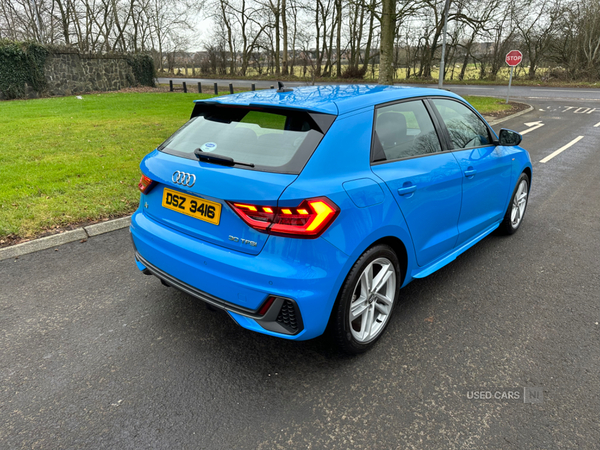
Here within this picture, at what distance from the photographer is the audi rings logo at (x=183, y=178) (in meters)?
2.47

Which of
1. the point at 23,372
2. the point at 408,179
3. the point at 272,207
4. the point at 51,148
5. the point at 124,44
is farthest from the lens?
the point at 124,44

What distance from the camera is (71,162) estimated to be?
7.46m

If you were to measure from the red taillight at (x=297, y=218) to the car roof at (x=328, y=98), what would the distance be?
659mm

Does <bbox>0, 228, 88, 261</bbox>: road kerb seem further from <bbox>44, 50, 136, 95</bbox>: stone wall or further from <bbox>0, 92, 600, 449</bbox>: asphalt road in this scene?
<bbox>44, 50, 136, 95</bbox>: stone wall

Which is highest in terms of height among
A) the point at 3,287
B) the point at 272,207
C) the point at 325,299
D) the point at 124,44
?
the point at 124,44

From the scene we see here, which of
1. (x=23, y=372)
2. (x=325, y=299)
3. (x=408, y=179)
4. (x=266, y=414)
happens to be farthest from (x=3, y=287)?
(x=408, y=179)

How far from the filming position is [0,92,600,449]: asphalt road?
2.14 m

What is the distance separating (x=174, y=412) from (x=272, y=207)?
1246 millimetres

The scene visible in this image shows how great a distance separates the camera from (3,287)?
11.8 ft

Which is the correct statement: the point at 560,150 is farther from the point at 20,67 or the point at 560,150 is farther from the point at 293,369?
the point at 20,67

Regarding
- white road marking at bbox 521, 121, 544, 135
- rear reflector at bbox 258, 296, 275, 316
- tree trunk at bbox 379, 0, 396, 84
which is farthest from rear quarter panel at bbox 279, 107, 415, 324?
tree trunk at bbox 379, 0, 396, 84

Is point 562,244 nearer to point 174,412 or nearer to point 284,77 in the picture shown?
point 174,412

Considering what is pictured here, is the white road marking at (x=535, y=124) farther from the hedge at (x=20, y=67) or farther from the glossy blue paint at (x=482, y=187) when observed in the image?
the hedge at (x=20, y=67)

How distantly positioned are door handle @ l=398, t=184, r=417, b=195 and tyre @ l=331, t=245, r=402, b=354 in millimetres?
374
